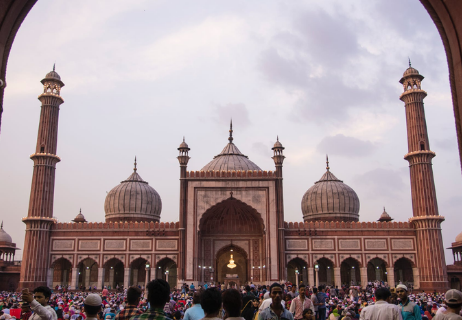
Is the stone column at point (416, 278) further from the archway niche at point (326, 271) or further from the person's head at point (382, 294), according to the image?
the person's head at point (382, 294)

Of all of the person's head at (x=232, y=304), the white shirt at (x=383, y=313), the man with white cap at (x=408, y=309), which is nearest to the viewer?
the person's head at (x=232, y=304)

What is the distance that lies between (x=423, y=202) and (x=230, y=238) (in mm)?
12429

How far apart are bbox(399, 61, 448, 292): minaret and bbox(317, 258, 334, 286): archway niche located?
5.74 m

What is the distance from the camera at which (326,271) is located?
33406 mm

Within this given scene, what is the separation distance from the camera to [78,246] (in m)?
30.4

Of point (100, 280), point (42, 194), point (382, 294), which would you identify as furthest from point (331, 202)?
point (382, 294)

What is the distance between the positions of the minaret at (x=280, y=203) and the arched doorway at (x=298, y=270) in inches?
121

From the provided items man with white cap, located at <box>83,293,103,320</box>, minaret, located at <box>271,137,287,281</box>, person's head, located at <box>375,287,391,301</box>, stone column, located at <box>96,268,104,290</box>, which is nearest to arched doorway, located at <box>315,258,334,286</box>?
minaret, located at <box>271,137,287,281</box>

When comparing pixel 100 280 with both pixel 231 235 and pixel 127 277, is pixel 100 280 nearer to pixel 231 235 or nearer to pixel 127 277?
pixel 127 277

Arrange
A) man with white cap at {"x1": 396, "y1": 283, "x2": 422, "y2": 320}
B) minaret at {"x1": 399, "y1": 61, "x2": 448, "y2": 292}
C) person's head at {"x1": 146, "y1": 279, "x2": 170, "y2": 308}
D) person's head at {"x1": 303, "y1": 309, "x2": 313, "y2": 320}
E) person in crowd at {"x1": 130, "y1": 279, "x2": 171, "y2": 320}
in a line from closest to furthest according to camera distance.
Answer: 1. person in crowd at {"x1": 130, "y1": 279, "x2": 171, "y2": 320}
2. person's head at {"x1": 146, "y1": 279, "x2": 170, "y2": 308}
3. man with white cap at {"x1": 396, "y1": 283, "x2": 422, "y2": 320}
4. person's head at {"x1": 303, "y1": 309, "x2": 313, "y2": 320}
5. minaret at {"x1": 399, "y1": 61, "x2": 448, "y2": 292}

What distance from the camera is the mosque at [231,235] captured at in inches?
1156

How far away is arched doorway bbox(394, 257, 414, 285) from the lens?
105 feet

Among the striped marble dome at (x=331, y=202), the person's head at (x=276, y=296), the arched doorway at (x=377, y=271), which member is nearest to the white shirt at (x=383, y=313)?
the person's head at (x=276, y=296)

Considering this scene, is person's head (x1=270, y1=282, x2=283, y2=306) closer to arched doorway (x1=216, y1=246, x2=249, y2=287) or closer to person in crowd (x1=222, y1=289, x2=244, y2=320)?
person in crowd (x1=222, y1=289, x2=244, y2=320)
